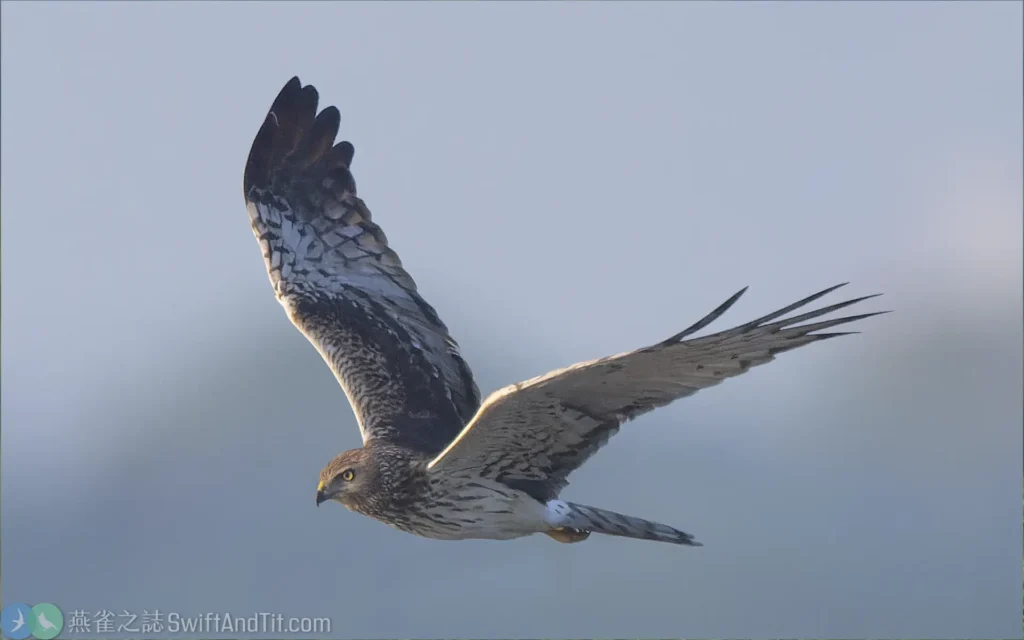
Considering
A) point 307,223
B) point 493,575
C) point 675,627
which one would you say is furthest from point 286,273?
point 493,575

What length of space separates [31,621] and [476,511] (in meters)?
7.82

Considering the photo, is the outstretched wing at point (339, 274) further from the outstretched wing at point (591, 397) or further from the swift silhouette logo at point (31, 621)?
the swift silhouette logo at point (31, 621)

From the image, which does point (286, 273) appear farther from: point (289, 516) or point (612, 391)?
point (289, 516)

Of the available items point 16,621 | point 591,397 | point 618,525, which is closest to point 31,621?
point 16,621

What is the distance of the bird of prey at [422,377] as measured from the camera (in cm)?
895

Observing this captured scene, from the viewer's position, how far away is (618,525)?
10172 mm

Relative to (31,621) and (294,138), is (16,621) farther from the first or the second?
(294,138)

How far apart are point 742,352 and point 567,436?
159cm

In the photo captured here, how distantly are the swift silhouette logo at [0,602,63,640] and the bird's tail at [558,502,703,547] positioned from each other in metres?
7.81

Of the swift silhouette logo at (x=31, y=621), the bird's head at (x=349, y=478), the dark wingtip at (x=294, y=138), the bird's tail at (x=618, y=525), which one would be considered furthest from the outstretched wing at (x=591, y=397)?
the swift silhouette logo at (x=31, y=621)

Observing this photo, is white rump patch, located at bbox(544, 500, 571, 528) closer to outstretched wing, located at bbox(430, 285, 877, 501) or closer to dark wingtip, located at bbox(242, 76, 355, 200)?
outstretched wing, located at bbox(430, 285, 877, 501)

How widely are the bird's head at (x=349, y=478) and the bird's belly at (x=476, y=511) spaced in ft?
1.28

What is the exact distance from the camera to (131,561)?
96.9m

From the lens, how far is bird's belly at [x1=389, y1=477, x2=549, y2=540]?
10273 mm
